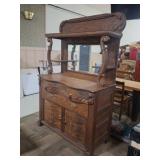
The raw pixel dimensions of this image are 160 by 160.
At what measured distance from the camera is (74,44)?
2.25 meters

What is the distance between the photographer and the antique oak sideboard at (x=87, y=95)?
5.20 feet

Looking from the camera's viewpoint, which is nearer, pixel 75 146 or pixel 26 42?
pixel 75 146

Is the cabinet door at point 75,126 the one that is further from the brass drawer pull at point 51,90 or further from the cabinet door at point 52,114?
the brass drawer pull at point 51,90

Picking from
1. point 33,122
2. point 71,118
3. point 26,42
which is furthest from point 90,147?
point 26,42

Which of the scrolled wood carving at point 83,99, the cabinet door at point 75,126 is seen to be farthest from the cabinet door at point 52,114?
the scrolled wood carving at point 83,99

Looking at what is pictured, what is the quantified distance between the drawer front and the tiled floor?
48 cm

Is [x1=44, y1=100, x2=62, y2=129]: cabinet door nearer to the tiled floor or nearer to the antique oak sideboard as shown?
the antique oak sideboard

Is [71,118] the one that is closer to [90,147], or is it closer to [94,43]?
[90,147]

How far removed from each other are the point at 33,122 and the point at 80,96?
114 centimetres

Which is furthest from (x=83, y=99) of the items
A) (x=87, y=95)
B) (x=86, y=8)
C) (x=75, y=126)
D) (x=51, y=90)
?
(x=86, y=8)

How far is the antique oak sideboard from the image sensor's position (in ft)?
5.20

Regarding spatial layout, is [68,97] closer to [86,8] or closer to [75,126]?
[75,126]

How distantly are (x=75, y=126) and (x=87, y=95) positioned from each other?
17.2 inches
